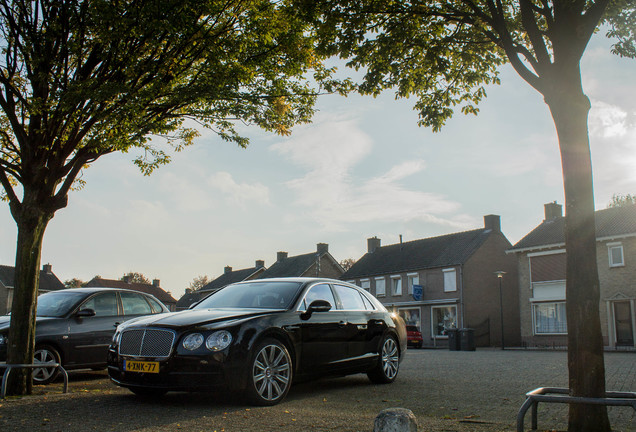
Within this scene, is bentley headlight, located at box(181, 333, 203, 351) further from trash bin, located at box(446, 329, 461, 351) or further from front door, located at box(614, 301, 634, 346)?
front door, located at box(614, 301, 634, 346)

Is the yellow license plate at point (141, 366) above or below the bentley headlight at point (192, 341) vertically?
below

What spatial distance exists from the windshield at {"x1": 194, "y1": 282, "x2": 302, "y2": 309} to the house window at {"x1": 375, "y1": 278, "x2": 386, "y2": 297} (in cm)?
4178

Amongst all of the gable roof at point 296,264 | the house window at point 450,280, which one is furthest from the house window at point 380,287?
the gable roof at point 296,264

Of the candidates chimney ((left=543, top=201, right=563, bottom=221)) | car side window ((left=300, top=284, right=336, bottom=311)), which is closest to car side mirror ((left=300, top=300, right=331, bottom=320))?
car side window ((left=300, top=284, right=336, bottom=311))

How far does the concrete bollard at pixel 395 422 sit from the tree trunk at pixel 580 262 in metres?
2.07

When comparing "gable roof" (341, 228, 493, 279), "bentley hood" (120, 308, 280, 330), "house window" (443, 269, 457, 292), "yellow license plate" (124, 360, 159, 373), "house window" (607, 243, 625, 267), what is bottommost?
"yellow license plate" (124, 360, 159, 373)

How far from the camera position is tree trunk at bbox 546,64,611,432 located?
17.7ft

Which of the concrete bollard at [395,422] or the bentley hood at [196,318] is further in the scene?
the bentley hood at [196,318]

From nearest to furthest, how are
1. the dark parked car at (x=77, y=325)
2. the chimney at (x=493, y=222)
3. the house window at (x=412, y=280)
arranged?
1. the dark parked car at (x=77, y=325)
2. the chimney at (x=493, y=222)
3. the house window at (x=412, y=280)

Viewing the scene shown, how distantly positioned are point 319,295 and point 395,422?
449cm

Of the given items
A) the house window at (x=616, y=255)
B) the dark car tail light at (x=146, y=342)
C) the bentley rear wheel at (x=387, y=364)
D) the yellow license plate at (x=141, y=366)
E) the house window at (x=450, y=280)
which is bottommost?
the bentley rear wheel at (x=387, y=364)

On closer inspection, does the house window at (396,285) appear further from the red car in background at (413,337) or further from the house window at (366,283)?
the red car in background at (413,337)

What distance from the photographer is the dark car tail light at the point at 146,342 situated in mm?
6926

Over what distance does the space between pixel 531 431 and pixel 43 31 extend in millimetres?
9214
